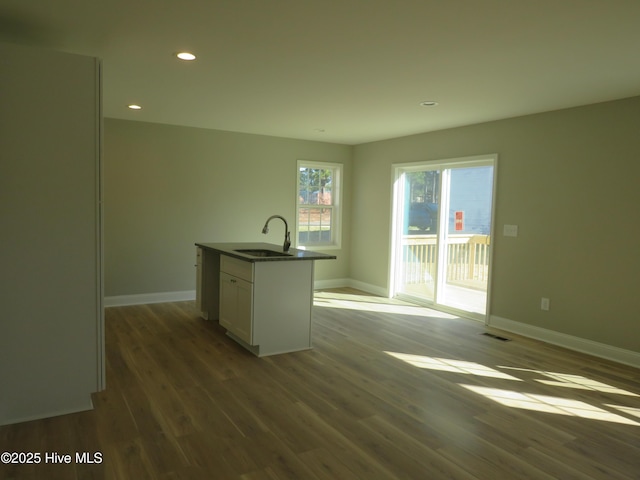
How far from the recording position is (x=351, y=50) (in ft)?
9.55

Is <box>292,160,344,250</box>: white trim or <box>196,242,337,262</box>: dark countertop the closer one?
<box>196,242,337,262</box>: dark countertop

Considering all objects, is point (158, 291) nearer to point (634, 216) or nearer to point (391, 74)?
point (391, 74)

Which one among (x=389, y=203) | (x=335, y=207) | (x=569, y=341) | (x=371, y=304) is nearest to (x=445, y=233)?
(x=389, y=203)

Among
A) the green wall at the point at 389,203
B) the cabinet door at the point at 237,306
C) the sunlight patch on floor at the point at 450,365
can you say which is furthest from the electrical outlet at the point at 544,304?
the cabinet door at the point at 237,306

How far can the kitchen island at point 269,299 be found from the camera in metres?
3.88

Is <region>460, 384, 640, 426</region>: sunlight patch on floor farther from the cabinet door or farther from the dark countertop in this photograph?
the cabinet door

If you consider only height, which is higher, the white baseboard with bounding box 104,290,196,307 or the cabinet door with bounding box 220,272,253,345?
the cabinet door with bounding box 220,272,253,345

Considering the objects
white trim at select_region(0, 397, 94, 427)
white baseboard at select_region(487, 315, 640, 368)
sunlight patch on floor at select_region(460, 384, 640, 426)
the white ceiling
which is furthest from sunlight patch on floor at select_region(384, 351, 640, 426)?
white trim at select_region(0, 397, 94, 427)

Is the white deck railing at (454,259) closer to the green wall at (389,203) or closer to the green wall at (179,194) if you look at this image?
the green wall at (389,203)

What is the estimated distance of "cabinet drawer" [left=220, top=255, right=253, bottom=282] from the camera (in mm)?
3891

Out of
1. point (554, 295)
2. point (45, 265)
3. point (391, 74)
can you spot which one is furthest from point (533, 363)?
point (45, 265)

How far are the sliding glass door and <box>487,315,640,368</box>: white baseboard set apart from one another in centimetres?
37

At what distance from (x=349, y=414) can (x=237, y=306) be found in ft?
5.45

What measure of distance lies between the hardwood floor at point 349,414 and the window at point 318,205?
9.26ft
